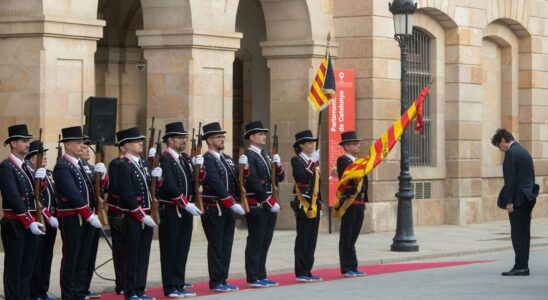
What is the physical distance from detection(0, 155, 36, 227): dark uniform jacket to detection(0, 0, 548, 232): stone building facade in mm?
6533

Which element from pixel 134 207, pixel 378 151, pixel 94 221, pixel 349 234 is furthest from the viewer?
pixel 378 151

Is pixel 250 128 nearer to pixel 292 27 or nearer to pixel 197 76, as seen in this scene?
pixel 197 76

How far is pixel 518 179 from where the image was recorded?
61.8 feet

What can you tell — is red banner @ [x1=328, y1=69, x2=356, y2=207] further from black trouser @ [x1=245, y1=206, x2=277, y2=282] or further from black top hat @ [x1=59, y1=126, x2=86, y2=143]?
black top hat @ [x1=59, y1=126, x2=86, y2=143]

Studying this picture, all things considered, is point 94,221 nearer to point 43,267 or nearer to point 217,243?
point 43,267

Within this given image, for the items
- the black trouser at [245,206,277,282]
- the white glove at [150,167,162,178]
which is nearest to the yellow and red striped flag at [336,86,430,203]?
the black trouser at [245,206,277,282]

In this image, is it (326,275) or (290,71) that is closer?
(326,275)

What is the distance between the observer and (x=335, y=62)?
27750mm

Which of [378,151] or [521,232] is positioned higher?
[378,151]

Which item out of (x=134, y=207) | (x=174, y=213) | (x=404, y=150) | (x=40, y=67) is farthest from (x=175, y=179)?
(x=404, y=150)

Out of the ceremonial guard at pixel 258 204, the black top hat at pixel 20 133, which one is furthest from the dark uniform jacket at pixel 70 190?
the ceremonial guard at pixel 258 204

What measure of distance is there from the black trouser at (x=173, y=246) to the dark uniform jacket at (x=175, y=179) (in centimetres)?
13

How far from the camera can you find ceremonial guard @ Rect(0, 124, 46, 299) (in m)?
15.1

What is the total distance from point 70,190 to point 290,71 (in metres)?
12.1
